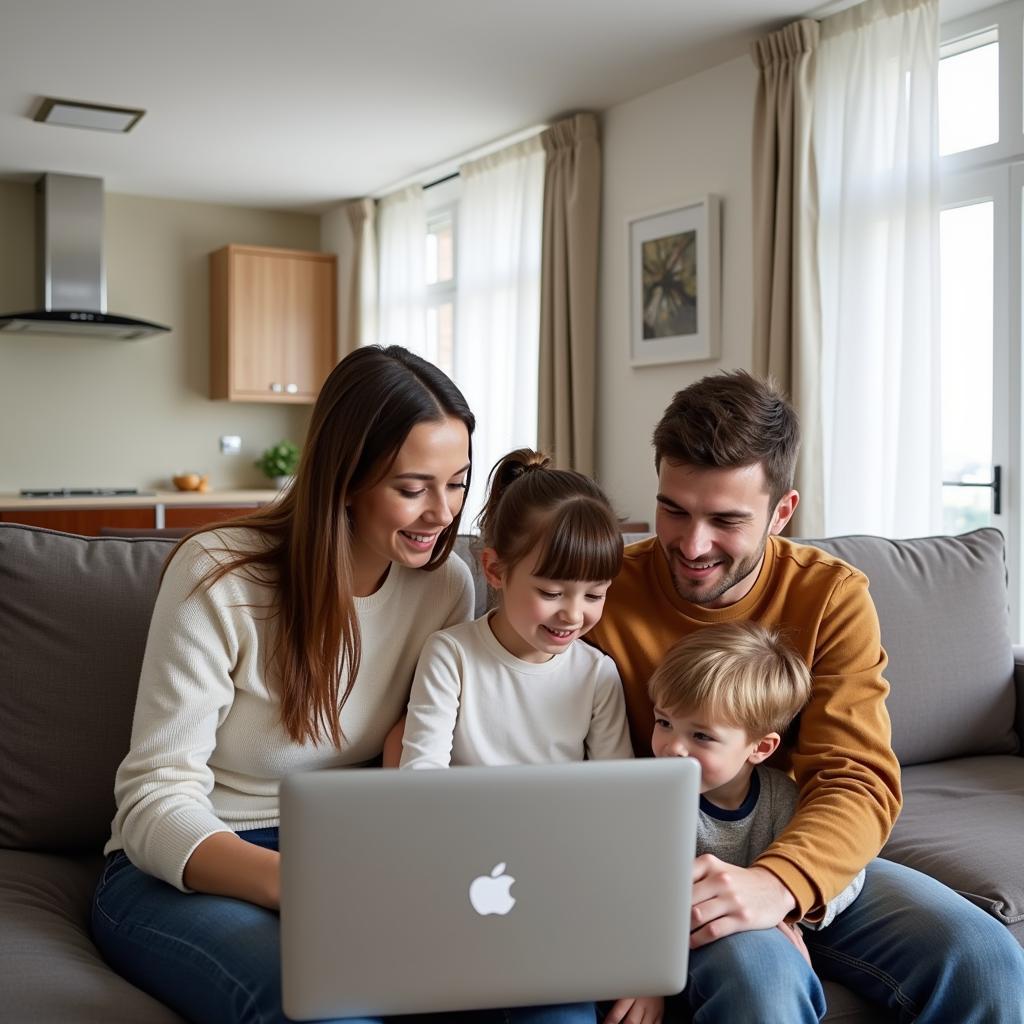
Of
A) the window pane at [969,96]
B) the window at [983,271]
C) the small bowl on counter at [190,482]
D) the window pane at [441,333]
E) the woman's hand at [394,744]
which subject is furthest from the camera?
the small bowl on counter at [190,482]

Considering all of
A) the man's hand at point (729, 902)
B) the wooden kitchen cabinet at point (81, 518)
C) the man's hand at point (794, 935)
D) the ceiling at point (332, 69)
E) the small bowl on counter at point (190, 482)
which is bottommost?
the man's hand at point (794, 935)

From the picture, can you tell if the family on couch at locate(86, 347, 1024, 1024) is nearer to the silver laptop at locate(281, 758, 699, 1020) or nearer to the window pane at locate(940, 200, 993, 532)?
the silver laptop at locate(281, 758, 699, 1020)

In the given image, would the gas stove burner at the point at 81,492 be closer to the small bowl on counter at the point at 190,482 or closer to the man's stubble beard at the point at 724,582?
the small bowl on counter at the point at 190,482

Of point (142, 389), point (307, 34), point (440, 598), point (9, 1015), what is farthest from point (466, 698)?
point (142, 389)

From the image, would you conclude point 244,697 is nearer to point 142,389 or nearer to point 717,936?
point 717,936

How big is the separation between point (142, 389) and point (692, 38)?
4.00m

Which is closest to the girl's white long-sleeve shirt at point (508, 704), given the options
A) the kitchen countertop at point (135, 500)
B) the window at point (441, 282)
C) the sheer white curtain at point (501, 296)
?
the sheer white curtain at point (501, 296)

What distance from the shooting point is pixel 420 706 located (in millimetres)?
1585

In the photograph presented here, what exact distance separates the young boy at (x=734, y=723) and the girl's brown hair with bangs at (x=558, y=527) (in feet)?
0.54

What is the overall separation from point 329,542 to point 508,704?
0.34 metres

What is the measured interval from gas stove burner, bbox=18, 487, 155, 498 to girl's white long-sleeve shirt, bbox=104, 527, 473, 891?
4.67 m

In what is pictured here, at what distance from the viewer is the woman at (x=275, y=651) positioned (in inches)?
54.8

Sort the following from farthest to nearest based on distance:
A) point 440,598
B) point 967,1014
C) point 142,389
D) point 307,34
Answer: point 142,389, point 307,34, point 440,598, point 967,1014

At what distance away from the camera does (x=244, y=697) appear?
1552 millimetres
